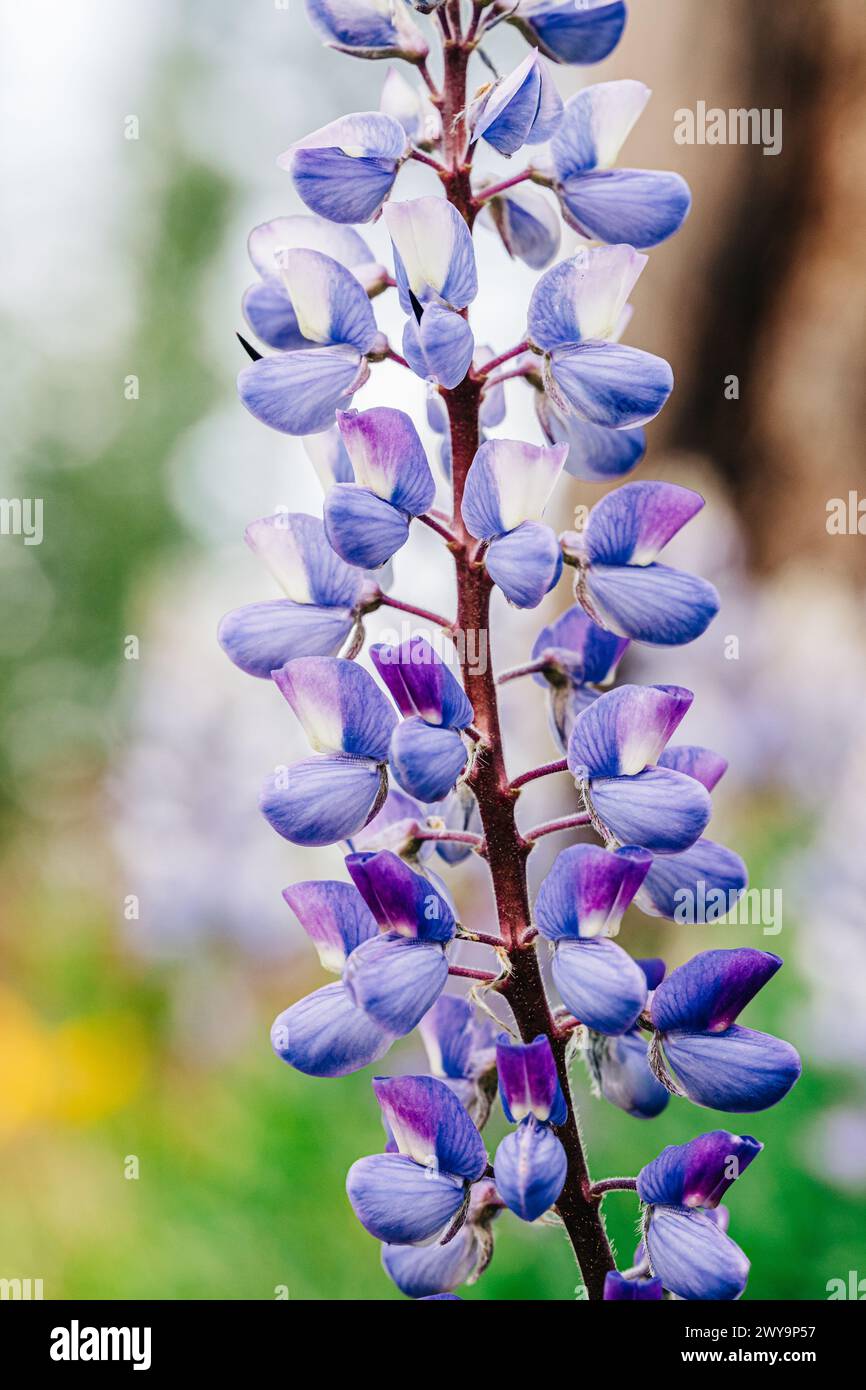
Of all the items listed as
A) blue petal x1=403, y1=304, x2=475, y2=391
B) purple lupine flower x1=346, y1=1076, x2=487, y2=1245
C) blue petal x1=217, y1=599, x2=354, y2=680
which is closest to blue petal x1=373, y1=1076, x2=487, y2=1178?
purple lupine flower x1=346, y1=1076, x2=487, y2=1245

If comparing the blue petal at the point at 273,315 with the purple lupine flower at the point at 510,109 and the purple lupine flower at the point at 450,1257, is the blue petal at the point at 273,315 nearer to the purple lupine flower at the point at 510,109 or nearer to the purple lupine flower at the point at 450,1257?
the purple lupine flower at the point at 510,109

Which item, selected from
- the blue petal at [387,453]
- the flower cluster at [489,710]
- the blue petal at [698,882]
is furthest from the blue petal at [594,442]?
the blue petal at [698,882]

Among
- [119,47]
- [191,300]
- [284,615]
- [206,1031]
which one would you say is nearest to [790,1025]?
[206,1031]

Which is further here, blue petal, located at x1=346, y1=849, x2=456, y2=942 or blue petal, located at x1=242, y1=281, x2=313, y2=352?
blue petal, located at x1=242, y1=281, x2=313, y2=352

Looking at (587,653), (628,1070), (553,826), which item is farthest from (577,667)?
(628,1070)

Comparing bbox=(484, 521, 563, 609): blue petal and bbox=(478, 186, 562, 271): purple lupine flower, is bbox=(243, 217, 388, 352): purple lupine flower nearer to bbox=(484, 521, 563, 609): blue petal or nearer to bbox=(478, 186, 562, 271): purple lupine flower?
bbox=(478, 186, 562, 271): purple lupine flower

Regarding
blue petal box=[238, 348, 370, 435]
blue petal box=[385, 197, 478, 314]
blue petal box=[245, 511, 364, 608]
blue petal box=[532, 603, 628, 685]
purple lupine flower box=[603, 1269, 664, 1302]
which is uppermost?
blue petal box=[385, 197, 478, 314]

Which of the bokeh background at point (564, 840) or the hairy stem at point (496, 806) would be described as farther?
the bokeh background at point (564, 840)
